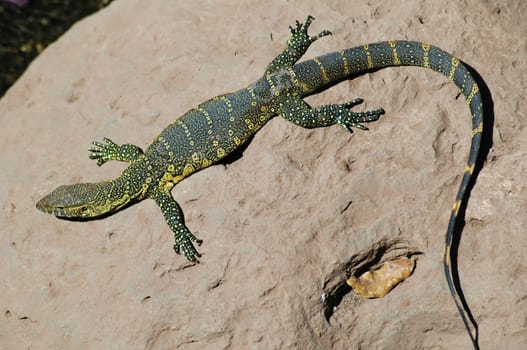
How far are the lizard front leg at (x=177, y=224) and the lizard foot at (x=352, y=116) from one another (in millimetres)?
2634

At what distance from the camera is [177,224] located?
8141mm

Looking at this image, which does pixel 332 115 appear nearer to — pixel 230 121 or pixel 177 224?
pixel 230 121

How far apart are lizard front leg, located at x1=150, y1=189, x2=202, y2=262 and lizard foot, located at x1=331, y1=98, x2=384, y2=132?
2.63 metres

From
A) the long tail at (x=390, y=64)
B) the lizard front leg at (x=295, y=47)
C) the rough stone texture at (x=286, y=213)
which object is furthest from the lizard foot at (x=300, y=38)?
the long tail at (x=390, y=64)

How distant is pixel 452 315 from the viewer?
7520 millimetres

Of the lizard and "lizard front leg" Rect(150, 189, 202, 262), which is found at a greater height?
the lizard

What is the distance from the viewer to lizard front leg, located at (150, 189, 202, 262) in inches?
313

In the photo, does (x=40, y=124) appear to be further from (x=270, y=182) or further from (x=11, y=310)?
(x=270, y=182)

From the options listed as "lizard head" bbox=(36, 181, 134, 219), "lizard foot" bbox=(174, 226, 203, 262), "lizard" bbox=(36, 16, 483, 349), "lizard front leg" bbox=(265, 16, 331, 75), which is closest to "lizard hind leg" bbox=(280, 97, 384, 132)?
"lizard" bbox=(36, 16, 483, 349)

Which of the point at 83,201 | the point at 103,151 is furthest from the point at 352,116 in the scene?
the point at 83,201

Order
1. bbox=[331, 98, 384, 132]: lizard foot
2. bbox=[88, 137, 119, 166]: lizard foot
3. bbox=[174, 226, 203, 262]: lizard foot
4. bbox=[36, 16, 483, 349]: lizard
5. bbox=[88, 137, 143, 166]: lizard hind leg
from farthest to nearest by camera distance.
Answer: bbox=[88, 137, 119, 166]: lizard foot, bbox=[88, 137, 143, 166]: lizard hind leg, bbox=[36, 16, 483, 349]: lizard, bbox=[331, 98, 384, 132]: lizard foot, bbox=[174, 226, 203, 262]: lizard foot

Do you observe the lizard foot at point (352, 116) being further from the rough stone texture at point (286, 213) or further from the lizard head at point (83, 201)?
the lizard head at point (83, 201)

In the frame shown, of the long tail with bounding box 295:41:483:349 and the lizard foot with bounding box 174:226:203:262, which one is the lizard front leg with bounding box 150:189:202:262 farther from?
the long tail with bounding box 295:41:483:349

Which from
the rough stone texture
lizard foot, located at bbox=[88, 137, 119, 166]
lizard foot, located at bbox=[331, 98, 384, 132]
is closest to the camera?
the rough stone texture
